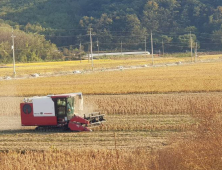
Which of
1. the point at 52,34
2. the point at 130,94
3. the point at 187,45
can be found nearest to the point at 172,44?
the point at 187,45

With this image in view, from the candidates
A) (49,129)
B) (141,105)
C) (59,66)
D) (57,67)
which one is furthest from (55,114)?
(59,66)

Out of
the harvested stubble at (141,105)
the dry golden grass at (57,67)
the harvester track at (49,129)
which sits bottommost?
the harvester track at (49,129)

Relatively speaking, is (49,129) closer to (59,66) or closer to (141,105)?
(141,105)

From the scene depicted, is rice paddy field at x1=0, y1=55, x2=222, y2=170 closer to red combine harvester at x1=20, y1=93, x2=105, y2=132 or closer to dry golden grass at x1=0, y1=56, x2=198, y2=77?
red combine harvester at x1=20, y1=93, x2=105, y2=132

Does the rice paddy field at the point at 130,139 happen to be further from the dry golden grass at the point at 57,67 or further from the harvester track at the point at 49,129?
the dry golden grass at the point at 57,67

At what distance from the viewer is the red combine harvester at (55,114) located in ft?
63.9

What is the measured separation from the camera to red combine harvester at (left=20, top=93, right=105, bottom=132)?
19.5 metres

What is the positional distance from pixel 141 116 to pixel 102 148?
6.78 m

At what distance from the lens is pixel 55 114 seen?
19641mm

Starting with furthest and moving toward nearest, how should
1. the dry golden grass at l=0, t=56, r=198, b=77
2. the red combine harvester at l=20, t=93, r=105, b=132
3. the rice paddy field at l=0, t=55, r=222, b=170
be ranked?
the dry golden grass at l=0, t=56, r=198, b=77 < the red combine harvester at l=20, t=93, r=105, b=132 < the rice paddy field at l=0, t=55, r=222, b=170

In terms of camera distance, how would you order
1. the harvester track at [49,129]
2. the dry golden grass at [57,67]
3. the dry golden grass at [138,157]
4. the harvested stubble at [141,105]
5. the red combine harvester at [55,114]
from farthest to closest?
the dry golden grass at [57,67] < the harvested stubble at [141,105] < the harvester track at [49,129] < the red combine harvester at [55,114] < the dry golden grass at [138,157]

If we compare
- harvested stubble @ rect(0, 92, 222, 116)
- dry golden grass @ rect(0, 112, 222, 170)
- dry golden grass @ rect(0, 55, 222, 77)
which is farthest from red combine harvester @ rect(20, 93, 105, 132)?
dry golden grass @ rect(0, 55, 222, 77)

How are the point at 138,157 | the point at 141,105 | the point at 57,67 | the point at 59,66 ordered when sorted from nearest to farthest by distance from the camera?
the point at 138,157 → the point at 141,105 → the point at 57,67 → the point at 59,66

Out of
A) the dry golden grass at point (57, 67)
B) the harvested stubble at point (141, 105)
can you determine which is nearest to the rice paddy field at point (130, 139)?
the harvested stubble at point (141, 105)
